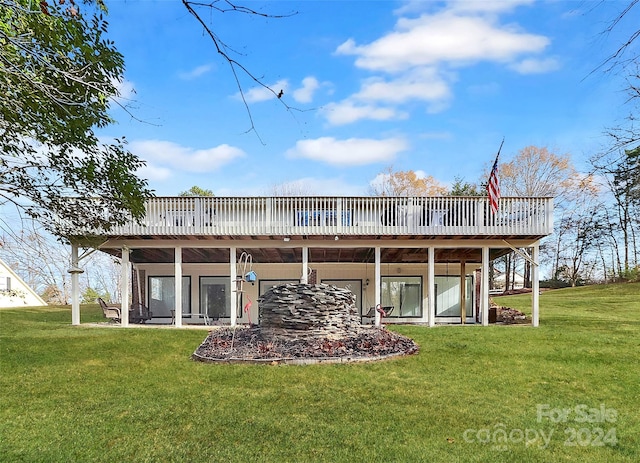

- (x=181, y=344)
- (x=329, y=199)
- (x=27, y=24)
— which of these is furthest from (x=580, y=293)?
(x=27, y=24)

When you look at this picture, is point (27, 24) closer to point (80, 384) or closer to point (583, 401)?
point (80, 384)

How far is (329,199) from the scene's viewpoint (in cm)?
1449

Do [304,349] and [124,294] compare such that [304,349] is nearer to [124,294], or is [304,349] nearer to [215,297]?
[124,294]

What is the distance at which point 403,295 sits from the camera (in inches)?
718

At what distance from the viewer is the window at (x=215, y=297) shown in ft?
59.1

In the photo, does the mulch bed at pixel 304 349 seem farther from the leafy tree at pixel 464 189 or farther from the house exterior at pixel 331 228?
the leafy tree at pixel 464 189

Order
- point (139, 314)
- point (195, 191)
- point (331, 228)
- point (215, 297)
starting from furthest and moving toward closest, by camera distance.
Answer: point (195, 191) → point (215, 297) → point (139, 314) → point (331, 228)

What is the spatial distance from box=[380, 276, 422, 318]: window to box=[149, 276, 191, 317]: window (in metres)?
7.84

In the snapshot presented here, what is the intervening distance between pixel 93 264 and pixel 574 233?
3242 centimetres

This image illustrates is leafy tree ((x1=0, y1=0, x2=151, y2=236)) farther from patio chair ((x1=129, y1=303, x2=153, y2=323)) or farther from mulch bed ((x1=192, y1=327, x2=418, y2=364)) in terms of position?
patio chair ((x1=129, y1=303, x2=153, y2=323))

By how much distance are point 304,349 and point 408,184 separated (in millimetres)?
24845

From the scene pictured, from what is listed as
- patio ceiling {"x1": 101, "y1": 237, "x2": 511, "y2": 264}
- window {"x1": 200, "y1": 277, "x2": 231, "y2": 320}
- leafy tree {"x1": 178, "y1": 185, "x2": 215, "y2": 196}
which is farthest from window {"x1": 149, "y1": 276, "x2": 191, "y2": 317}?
leafy tree {"x1": 178, "y1": 185, "x2": 215, "y2": 196}

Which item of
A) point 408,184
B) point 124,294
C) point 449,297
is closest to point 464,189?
point 408,184

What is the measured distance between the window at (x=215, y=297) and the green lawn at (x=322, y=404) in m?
6.54
